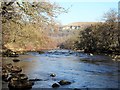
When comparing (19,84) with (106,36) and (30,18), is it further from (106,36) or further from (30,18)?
(106,36)

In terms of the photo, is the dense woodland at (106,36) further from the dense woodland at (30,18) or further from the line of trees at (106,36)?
the dense woodland at (30,18)

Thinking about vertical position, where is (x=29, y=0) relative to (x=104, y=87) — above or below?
above

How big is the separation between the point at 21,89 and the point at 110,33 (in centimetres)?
4478

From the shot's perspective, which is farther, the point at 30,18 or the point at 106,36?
the point at 106,36

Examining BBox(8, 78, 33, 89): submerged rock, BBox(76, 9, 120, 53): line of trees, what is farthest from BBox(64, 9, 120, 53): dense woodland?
BBox(8, 78, 33, 89): submerged rock

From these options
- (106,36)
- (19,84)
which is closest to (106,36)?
(106,36)

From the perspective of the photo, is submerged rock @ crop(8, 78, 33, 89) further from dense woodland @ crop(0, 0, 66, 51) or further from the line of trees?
the line of trees

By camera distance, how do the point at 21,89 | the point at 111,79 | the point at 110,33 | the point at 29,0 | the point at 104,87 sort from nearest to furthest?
1. the point at 29,0
2. the point at 21,89
3. the point at 104,87
4. the point at 111,79
5. the point at 110,33

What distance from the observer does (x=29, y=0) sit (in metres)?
14.3

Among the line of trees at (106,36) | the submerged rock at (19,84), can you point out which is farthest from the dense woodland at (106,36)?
the submerged rock at (19,84)

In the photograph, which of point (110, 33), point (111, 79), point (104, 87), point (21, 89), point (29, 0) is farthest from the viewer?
point (110, 33)

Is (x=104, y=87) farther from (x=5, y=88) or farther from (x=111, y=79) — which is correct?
(x=5, y=88)

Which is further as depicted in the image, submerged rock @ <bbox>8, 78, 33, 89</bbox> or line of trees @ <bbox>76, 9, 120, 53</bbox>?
line of trees @ <bbox>76, 9, 120, 53</bbox>

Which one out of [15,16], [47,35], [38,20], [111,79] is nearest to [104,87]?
[111,79]
